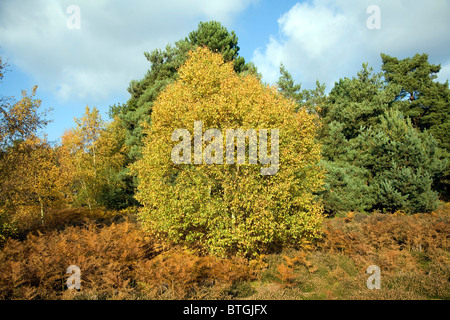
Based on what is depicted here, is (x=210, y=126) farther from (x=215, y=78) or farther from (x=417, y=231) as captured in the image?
(x=417, y=231)

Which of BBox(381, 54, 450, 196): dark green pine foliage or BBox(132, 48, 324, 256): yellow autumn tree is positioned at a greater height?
BBox(381, 54, 450, 196): dark green pine foliage

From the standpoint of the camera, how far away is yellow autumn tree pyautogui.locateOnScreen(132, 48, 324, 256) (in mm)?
9609

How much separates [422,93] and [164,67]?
1288 inches

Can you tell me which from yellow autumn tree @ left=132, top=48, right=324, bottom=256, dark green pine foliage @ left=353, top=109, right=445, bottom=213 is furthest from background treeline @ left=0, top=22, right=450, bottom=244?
yellow autumn tree @ left=132, top=48, right=324, bottom=256

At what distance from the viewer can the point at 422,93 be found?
37125 mm

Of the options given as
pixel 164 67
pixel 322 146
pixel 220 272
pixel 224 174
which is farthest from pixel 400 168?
pixel 164 67

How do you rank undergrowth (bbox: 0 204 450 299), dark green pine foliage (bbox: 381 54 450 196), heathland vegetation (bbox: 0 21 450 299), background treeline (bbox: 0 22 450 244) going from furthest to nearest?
dark green pine foliage (bbox: 381 54 450 196) < background treeline (bbox: 0 22 450 244) < heathland vegetation (bbox: 0 21 450 299) < undergrowth (bbox: 0 204 450 299)

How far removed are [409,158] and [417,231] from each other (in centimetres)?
1024

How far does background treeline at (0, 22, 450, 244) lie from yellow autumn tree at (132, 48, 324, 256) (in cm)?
300

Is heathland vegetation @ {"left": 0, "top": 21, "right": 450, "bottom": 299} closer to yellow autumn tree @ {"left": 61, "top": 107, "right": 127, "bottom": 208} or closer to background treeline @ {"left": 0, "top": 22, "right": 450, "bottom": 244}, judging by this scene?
background treeline @ {"left": 0, "top": 22, "right": 450, "bottom": 244}

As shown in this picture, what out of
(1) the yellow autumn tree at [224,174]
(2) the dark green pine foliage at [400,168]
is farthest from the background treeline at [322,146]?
(1) the yellow autumn tree at [224,174]

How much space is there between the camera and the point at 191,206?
32.5 ft

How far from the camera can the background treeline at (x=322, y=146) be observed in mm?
11984
